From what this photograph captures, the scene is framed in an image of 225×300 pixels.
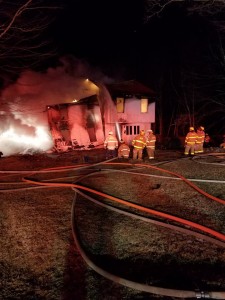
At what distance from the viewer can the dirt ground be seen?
325cm

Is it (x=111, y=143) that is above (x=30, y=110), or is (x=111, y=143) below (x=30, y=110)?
below

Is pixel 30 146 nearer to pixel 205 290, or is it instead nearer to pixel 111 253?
pixel 111 253

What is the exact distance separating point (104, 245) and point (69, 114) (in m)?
15.7

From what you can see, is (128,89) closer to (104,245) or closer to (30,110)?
(30,110)

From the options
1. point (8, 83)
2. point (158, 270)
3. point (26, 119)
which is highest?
point (8, 83)

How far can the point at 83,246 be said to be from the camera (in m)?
4.15

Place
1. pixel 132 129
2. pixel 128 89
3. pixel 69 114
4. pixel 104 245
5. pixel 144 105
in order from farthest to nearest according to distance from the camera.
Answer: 1. pixel 132 129
2. pixel 144 105
3. pixel 128 89
4. pixel 69 114
5. pixel 104 245

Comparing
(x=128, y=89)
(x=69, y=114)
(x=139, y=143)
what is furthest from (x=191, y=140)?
(x=69, y=114)

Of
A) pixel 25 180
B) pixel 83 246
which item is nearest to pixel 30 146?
pixel 25 180

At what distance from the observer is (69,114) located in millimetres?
19125

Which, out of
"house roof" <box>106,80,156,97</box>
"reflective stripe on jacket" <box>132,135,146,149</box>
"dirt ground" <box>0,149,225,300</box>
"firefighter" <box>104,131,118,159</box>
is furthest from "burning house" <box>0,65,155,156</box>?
"dirt ground" <box>0,149,225,300</box>

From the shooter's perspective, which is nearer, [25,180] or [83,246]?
[83,246]

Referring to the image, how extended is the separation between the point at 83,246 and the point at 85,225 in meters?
0.81

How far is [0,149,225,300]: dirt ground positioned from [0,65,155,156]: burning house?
39.4ft
